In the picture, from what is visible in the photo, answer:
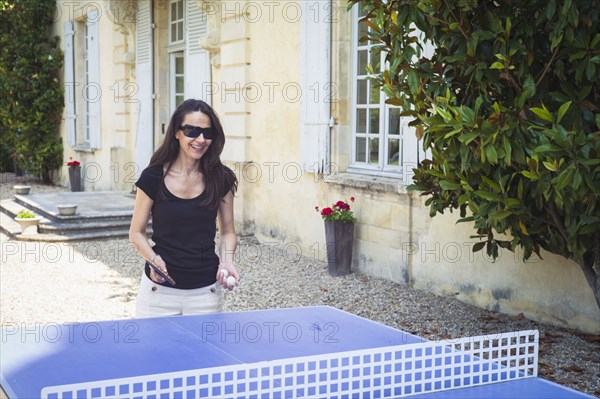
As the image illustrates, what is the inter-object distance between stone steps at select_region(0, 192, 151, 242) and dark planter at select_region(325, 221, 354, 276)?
3.52 meters

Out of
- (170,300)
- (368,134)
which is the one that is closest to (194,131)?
(170,300)

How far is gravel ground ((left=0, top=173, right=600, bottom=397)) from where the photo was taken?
5910 mm

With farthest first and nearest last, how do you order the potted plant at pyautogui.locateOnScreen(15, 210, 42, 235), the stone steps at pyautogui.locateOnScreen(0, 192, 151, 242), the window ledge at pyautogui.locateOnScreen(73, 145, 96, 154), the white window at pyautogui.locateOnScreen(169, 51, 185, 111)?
the window ledge at pyautogui.locateOnScreen(73, 145, 96, 154) → the white window at pyautogui.locateOnScreen(169, 51, 185, 111) → the stone steps at pyautogui.locateOnScreen(0, 192, 151, 242) → the potted plant at pyautogui.locateOnScreen(15, 210, 42, 235)

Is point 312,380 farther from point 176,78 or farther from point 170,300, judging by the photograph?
point 176,78

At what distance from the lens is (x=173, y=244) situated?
412cm

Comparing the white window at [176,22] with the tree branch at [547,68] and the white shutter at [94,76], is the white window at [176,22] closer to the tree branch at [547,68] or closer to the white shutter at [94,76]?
the white shutter at [94,76]

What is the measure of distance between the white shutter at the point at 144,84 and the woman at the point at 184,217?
9.89m

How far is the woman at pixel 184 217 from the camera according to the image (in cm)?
407

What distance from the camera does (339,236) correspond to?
8477mm

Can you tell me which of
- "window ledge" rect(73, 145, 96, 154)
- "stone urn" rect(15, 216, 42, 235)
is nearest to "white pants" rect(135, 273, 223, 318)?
"stone urn" rect(15, 216, 42, 235)

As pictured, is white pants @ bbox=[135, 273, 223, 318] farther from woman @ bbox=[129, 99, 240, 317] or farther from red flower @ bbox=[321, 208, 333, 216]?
red flower @ bbox=[321, 208, 333, 216]

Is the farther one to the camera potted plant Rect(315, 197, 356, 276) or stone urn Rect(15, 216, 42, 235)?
stone urn Rect(15, 216, 42, 235)

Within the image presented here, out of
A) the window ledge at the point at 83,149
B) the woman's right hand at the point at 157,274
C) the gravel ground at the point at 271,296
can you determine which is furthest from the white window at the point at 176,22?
the woman's right hand at the point at 157,274

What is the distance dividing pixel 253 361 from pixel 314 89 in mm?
6476
